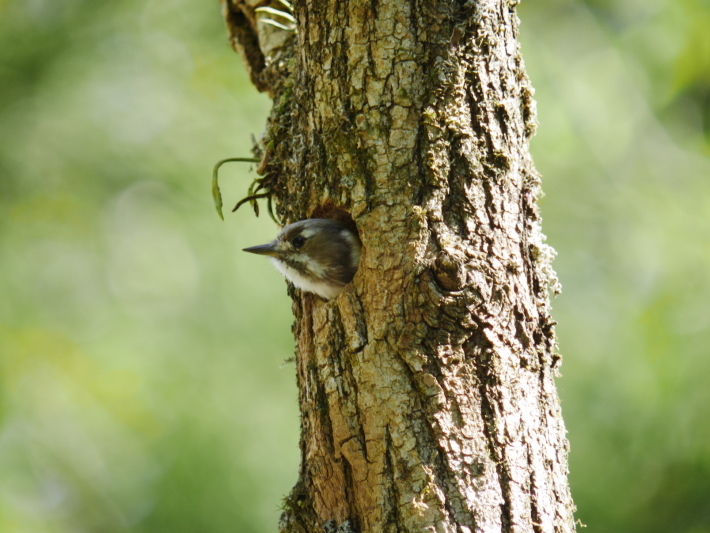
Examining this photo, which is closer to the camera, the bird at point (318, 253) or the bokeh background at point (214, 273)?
the bird at point (318, 253)

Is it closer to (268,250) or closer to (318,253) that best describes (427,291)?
(318,253)

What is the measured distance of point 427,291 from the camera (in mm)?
2609

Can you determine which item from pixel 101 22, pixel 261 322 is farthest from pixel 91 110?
pixel 261 322

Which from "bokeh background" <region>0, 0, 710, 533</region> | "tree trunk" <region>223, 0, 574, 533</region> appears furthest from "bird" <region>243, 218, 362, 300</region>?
"bokeh background" <region>0, 0, 710, 533</region>

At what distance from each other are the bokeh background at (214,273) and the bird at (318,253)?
2477 mm

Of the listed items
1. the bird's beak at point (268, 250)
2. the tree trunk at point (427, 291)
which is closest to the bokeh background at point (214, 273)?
the bird's beak at point (268, 250)

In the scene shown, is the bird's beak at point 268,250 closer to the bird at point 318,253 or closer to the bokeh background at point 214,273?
the bird at point 318,253

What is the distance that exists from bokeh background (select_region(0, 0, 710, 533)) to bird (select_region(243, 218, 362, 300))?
248 cm

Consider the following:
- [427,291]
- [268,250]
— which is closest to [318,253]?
[268,250]

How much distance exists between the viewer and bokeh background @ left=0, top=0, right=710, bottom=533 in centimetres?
524

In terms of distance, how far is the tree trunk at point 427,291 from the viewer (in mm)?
2496

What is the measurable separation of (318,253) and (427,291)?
101cm

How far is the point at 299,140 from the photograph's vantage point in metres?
3.14

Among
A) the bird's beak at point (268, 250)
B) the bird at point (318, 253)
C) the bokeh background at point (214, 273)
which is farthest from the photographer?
the bokeh background at point (214, 273)
